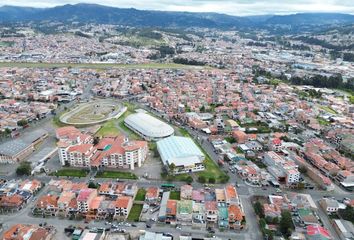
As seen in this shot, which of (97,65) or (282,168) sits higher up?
(282,168)

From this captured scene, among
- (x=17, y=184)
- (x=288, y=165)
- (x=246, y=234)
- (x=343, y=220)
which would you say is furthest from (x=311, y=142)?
(x=17, y=184)

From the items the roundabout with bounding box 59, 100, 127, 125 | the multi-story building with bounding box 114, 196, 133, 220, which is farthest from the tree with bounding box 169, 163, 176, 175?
the roundabout with bounding box 59, 100, 127, 125

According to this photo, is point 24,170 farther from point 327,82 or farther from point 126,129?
point 327,82

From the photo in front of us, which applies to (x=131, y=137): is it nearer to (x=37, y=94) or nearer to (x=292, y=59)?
(x=37, y=94)

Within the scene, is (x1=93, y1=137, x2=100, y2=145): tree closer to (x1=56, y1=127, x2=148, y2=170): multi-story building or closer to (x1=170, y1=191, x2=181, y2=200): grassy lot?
(x1=56, y1=127, x2=148, y2=170): multi-story building

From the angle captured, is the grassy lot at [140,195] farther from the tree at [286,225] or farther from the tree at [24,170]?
the tree at [24,170]

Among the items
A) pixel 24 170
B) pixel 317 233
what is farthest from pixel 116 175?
pixel 317 233
